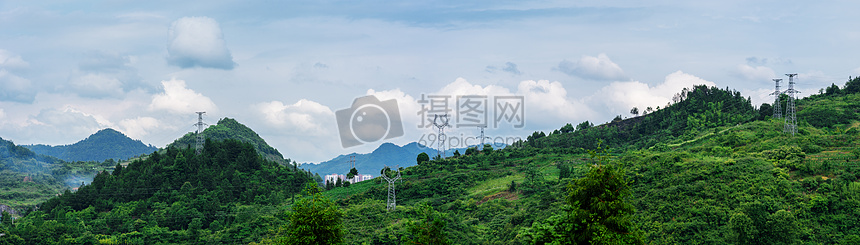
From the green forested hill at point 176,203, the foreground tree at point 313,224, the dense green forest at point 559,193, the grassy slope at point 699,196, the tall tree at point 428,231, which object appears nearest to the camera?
the foreground tree at point 313,224

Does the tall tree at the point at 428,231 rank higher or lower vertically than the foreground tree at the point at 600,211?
lower

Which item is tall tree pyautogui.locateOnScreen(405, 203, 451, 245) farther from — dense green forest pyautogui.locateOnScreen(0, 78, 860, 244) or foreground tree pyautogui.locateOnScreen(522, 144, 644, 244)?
foreground tree pyautogui.locateOnScreen(522, 144, 644, 244)

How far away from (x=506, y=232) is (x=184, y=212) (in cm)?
6160

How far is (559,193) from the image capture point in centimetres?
8125

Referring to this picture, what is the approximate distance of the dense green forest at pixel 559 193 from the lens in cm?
3262

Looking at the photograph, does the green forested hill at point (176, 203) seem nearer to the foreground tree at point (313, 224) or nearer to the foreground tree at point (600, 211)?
the foreground tree at point (313, 224)

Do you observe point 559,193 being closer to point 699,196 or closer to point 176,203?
point 699,196

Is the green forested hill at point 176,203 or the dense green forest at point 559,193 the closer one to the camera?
the dense green forest at point 559,193

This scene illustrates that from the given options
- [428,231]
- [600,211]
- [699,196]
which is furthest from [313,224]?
[699,196]

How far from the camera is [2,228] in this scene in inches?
4131

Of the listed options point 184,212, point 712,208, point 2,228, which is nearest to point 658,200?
point 712,208

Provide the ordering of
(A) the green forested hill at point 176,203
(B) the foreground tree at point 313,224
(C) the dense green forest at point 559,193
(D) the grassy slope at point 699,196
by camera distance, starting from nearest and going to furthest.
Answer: (B) the foreground tree at point 313,224
(C) the dense green forest at point 559,193
(D) the grassy slope at point 699,196
(A) the green forested hill at point 176,203

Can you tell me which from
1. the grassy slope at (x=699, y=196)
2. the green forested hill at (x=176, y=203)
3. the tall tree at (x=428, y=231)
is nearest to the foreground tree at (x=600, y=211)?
the tall tree at (x=428, y=231)

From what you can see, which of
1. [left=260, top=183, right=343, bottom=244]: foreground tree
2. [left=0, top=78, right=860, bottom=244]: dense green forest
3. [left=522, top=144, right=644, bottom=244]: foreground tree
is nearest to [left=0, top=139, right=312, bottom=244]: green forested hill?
[left=0, top=78, right=860, bottom=244]: dense green forest
